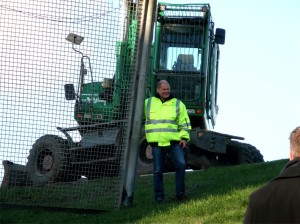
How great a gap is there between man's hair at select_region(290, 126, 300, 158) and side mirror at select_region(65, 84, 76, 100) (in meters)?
7.81

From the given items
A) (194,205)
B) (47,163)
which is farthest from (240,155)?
(194,205)

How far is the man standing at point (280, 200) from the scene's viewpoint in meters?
5.15

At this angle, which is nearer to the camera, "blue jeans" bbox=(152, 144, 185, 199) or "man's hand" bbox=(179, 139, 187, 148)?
"blue jeans" bbox=(152, 144, 185, 199)

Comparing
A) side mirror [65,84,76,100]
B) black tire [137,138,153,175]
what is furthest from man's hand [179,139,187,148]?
black tire [137,138,153,175]

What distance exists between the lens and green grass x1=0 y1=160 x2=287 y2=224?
→ 1159 centimetres

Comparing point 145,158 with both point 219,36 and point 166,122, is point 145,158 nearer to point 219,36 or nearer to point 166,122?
point 219,36

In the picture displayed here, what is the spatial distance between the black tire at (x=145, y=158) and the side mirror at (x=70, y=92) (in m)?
6.32

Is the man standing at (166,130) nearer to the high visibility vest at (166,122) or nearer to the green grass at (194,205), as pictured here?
the high visibility vest at (166,122)

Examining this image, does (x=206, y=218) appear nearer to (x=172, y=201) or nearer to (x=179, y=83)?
(x=172, y=201)

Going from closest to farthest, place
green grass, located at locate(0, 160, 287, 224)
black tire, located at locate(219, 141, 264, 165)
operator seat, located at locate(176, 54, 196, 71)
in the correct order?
green grass, located at locate(0, 160, 287, 224)
operator seat, located at locate(176, 54, 196, 71)
black tire, located at locate(219, 141, 264, 165)

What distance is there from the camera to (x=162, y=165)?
13.6 meters

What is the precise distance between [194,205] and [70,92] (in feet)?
8.68

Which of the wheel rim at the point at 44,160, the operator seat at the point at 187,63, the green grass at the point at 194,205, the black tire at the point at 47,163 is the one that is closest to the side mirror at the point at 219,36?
the operator seat at the point at 187,63

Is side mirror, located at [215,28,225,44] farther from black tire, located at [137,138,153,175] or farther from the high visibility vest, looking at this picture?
the high visibility vest
